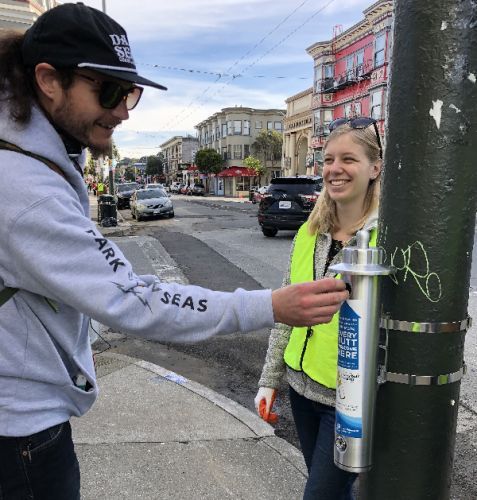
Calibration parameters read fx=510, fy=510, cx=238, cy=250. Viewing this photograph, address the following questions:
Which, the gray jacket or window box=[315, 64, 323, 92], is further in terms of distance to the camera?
window box=[315, 64, 323, 92]

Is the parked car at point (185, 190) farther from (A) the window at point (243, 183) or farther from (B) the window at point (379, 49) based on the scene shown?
(B) the window at point (379, 49)

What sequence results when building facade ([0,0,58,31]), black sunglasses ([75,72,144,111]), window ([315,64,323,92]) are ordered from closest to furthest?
black sunglasses ([75,72,144,111]) < building facade ([0,0,58,31]) < window ([315,64,323,92])

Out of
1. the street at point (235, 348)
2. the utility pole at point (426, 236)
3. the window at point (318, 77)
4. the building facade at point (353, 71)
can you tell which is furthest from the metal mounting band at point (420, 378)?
the window at point (318, 77)

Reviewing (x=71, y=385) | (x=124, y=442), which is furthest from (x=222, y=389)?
(x=71, y=385)

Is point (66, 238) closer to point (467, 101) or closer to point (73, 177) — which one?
point (73, 177)

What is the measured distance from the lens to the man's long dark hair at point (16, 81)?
1408mm

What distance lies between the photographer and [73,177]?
1.50 m

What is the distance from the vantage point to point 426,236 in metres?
1.25

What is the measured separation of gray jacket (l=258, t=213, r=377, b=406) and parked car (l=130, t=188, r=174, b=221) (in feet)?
70.7

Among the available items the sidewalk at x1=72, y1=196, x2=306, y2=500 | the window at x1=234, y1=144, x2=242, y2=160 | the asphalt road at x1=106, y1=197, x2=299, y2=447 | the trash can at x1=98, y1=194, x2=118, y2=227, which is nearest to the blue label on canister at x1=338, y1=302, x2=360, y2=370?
the sidewalk at x1=72, y1=196, x2=306, y2=500

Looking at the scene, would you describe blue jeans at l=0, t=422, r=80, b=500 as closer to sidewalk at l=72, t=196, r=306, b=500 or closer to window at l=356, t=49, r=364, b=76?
sidewalk at l=72, t=196, r=306, b=500

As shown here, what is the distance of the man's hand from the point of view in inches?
50.5

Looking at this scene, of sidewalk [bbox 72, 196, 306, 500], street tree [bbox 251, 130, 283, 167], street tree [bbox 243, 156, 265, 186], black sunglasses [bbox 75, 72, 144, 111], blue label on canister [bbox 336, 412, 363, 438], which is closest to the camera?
blue label on canister [bbox 336, 412, 363, 438]

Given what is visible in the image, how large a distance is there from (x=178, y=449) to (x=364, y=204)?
2057mm
